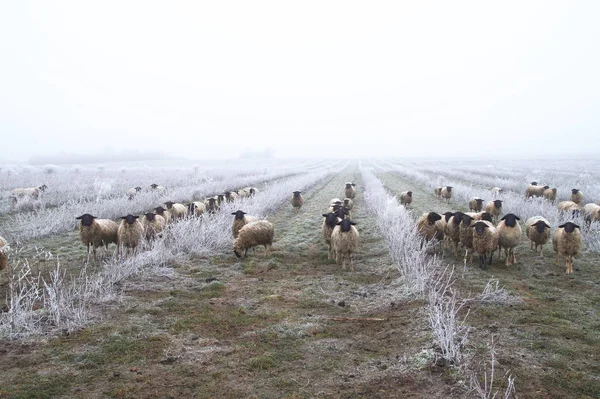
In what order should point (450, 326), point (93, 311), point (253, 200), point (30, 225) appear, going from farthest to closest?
1. point (253, 200)
2. point (30, 225)
3. point (93, 311)
4. point (450, 326)

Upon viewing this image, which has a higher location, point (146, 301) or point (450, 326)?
point (450, 326)

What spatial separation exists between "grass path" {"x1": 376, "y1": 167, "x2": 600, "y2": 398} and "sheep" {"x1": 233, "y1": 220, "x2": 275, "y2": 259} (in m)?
4.84

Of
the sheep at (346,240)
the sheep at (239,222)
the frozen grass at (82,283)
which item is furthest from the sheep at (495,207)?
the sheep at (239,222)

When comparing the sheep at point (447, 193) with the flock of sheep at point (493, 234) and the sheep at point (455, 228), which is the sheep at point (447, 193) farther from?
the sheep at point (455, 228)

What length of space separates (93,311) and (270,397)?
142 inches

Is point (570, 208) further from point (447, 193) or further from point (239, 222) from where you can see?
point (239, 222)

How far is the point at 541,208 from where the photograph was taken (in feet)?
47.7

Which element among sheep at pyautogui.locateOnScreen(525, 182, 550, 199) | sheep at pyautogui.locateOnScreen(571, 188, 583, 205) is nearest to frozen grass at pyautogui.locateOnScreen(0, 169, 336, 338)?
sheep at pyautogui.locateOnScreen(571, 188, 583, 205)

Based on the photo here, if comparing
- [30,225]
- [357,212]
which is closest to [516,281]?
[357,212]

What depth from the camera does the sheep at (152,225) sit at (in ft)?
34.1

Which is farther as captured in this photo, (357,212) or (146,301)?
(357,212)

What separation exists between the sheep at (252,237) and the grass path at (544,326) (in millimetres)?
4840

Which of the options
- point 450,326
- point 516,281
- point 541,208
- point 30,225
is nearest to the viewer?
point 450,326

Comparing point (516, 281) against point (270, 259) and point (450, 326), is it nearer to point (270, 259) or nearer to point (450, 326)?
point (450, 326)
